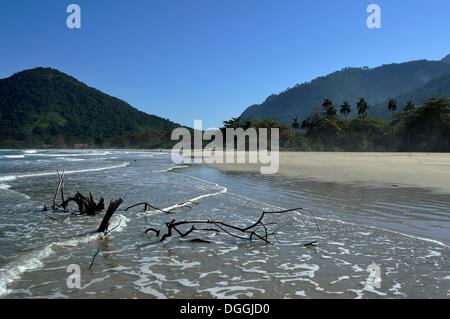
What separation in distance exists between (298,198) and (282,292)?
20.5 ft

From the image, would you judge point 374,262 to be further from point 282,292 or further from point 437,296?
point 282,292

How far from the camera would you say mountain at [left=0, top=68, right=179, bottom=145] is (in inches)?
5443

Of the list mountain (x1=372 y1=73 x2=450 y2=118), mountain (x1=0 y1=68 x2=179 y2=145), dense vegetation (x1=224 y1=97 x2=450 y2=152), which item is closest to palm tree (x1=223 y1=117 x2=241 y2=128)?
dense vegetation (x1=224 y1=97 x2=450 y2=152)

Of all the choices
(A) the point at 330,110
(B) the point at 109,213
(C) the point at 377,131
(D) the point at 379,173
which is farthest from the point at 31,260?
(A) the point at 330,110

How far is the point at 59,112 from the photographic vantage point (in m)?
A: 152

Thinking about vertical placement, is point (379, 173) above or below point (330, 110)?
below

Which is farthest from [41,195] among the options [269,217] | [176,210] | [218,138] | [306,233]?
[218,138]

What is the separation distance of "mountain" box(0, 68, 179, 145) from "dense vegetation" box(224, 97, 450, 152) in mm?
77991

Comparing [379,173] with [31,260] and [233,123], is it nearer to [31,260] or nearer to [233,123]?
[31,260]

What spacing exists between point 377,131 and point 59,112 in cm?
14889

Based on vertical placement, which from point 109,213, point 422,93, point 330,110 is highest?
point 422,93

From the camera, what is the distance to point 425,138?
6262 centimetres

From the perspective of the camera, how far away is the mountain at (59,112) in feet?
454

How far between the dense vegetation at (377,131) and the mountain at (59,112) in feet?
256
